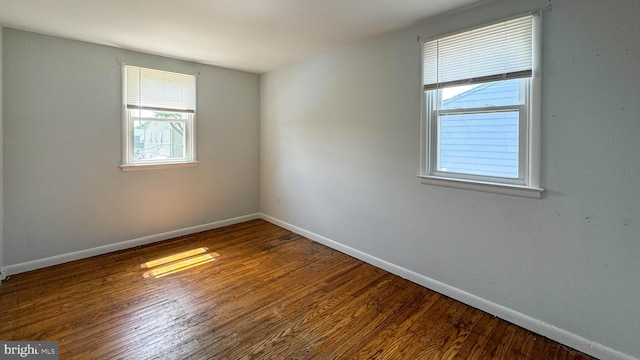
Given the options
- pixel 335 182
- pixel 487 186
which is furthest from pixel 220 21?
pixel 487 186

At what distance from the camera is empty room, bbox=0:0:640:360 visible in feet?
6.00

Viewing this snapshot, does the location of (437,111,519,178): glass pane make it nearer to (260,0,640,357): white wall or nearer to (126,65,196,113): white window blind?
(260,0,640,357): white wall

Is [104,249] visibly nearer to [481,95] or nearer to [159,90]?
[159,90]

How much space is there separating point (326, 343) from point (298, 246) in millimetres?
1779

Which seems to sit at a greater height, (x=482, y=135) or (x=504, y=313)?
(x=482, y=135)

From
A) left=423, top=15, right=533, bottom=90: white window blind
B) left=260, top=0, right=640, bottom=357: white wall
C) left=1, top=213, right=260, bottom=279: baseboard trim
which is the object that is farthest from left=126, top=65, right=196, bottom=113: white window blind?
left=423, top=15, right=533, bottom=90: white window blind

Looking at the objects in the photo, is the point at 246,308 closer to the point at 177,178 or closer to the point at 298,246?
the point at 298,246

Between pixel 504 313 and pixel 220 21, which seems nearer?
pixel 504 313

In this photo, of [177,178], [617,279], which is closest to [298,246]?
[177,178]

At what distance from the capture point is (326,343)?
192cm

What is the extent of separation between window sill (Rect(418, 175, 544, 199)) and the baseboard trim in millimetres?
3108

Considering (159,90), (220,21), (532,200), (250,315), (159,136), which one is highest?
(220,21)

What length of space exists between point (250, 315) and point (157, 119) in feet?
9.14

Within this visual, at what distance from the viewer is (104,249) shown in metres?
3.38
